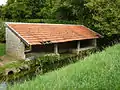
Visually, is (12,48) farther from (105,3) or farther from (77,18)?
(77,18)

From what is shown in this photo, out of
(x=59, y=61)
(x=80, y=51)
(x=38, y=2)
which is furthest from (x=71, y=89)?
(x=38, y=2)

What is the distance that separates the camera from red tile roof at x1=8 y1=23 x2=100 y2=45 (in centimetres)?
2072

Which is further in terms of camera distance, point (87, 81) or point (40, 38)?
point (40, 38)

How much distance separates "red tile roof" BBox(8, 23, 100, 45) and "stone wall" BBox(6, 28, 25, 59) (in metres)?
0.54

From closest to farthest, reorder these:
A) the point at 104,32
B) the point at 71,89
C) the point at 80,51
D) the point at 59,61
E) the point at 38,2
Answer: the point at 71,89, the point at 59,61, the point at 80,51, the point at 104,32, the point at 38,2

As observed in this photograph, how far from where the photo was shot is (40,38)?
69.3 ft

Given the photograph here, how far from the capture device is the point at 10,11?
3547 cm

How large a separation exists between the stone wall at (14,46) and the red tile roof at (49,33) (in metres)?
0.54

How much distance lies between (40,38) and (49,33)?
81.9 inches

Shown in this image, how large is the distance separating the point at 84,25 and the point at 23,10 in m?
8.73

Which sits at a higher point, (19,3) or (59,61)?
(19,3)

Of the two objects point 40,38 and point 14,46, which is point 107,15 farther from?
point 14,46

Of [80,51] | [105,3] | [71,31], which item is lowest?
[80,51]

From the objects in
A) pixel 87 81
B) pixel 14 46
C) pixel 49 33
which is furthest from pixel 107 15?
pixel 87 81
